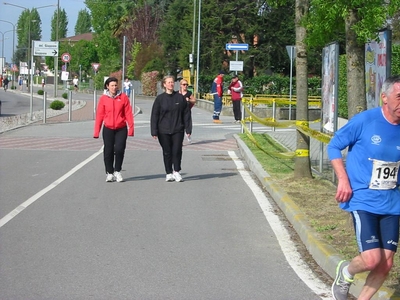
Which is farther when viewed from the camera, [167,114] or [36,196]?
[167,114]

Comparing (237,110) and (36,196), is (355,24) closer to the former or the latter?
(36,196)

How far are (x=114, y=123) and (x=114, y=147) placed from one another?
1.37ft

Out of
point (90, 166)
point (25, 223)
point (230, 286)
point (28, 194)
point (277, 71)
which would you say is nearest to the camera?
point (230, 286)

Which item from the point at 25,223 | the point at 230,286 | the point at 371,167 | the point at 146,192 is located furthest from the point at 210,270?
the point at 146,192

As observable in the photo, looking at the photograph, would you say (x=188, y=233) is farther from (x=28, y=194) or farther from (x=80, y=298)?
(x=28, y=194)

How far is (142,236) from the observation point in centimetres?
866

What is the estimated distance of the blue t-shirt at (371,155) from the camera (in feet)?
17.6

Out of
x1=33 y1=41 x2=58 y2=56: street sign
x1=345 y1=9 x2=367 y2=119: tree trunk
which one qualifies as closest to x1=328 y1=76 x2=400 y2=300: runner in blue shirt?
x1=345 y1=9 x2=367 y2=119: tree trunk

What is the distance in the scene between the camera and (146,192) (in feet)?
39.6

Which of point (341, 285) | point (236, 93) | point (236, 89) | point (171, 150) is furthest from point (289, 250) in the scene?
point (236, 93)

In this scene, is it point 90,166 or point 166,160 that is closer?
point 166,160

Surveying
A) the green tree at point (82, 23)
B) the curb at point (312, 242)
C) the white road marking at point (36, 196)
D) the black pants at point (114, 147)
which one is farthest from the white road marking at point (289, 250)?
the green tree at point (82, 23)

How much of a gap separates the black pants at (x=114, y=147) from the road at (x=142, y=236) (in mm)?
338

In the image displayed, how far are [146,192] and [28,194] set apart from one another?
1.78m
